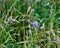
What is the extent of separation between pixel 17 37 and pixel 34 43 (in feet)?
0.75

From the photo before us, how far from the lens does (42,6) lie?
2.28m

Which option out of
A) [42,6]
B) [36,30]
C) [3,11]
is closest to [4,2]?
[3,11]

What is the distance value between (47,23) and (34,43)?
293 millimetres

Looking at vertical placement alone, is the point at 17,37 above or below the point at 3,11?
below

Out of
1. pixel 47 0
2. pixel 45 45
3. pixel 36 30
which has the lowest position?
pixel 45 45

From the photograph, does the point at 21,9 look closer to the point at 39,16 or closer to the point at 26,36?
the point at 39,16

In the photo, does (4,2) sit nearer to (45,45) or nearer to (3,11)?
(3,11)

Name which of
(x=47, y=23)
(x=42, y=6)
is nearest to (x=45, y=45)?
(x=47, y=23)

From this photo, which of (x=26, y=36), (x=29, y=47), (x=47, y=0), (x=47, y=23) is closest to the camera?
(x=29, y=47)

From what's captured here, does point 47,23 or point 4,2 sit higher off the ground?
point 4,2

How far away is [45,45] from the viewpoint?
73.7 inches

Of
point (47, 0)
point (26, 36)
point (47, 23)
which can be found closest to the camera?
point (26, 36)

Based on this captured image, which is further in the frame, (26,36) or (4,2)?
(4,2)

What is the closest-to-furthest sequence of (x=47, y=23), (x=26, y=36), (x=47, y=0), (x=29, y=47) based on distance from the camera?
(x=29, y=47) → (x=26, y=36) → (x=47, y=23) → (x=47, y=0)
